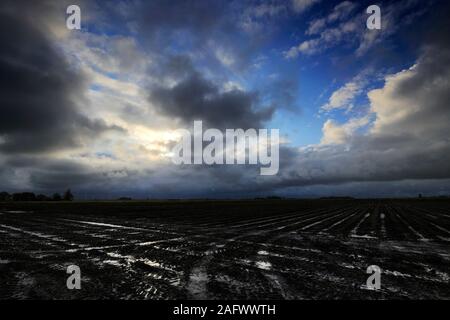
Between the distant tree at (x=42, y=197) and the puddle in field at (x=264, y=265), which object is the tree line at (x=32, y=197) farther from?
the puddle in field at (x=264, y=265)

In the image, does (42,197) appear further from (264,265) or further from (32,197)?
(264,265)

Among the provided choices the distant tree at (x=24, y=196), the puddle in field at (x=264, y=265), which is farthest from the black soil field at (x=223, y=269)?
the distant tree at (x=24, y=196)

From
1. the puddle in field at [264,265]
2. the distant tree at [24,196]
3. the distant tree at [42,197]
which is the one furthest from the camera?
the distant tree at [42,197]

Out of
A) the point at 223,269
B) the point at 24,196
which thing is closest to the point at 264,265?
the point at 223,269

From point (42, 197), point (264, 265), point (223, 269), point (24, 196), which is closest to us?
point (223, 269)

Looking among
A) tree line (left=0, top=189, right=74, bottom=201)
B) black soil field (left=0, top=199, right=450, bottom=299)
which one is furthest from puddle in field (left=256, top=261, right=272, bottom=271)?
tree line (left=0, top=189, right=74, bottom=201)

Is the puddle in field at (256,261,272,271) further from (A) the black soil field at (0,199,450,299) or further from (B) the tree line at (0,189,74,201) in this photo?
(B) the tree line at (0,189,74,201)

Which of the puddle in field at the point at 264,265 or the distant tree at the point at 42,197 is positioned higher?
the puddle in field at the point at 264,265
